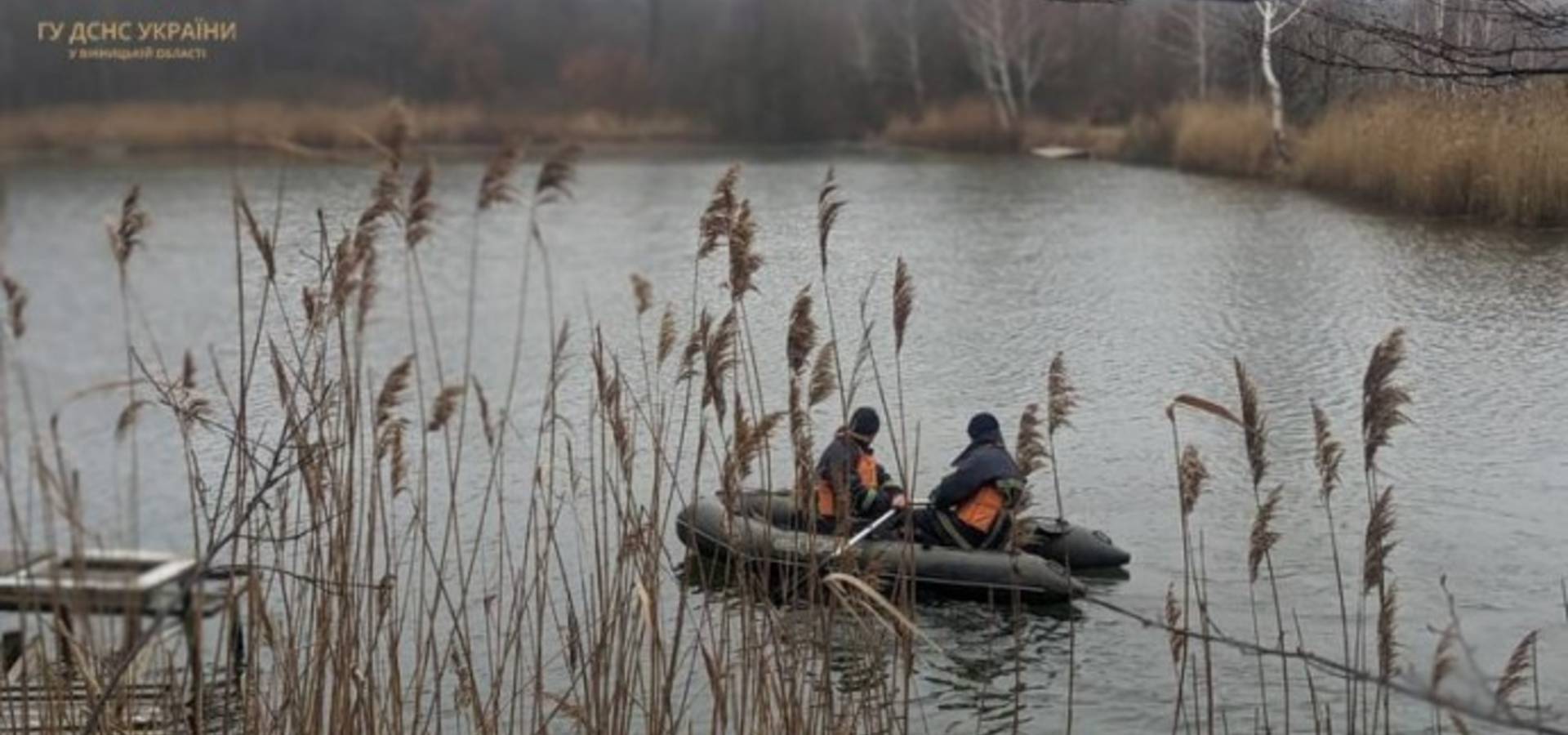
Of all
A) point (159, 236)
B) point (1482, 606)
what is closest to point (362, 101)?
point (159, 236)

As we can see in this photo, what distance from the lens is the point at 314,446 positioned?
389 cm

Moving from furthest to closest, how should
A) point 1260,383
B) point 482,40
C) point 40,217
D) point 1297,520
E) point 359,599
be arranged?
1. point 1260,383
2. point 1297,520
3. point 482,40
4. point 40,217
5. point 359,599

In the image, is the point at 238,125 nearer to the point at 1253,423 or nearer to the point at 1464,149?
the point at 1253,423

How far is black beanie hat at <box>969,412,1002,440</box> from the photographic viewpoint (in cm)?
859

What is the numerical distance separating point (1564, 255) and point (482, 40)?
5.28 meters

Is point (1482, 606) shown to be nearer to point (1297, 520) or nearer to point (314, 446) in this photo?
point (1297, 520)

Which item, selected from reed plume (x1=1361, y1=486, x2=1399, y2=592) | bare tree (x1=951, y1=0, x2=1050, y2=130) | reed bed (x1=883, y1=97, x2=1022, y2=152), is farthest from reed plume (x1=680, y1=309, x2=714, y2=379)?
bare tree (x1=951, y1=0, x2=1050, y2=130)

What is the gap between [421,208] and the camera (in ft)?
11.7

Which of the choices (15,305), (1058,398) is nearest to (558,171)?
(15,305)

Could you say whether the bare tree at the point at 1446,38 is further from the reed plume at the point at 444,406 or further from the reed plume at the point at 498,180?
the reed plume at the point at 444,406

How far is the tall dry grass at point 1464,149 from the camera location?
6.92m

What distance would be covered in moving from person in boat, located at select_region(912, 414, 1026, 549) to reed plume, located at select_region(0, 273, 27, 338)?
4.82 meters

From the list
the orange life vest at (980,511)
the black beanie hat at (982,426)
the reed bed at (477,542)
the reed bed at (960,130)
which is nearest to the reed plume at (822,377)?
the reed bed at (477,542)

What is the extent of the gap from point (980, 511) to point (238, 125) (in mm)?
5303
